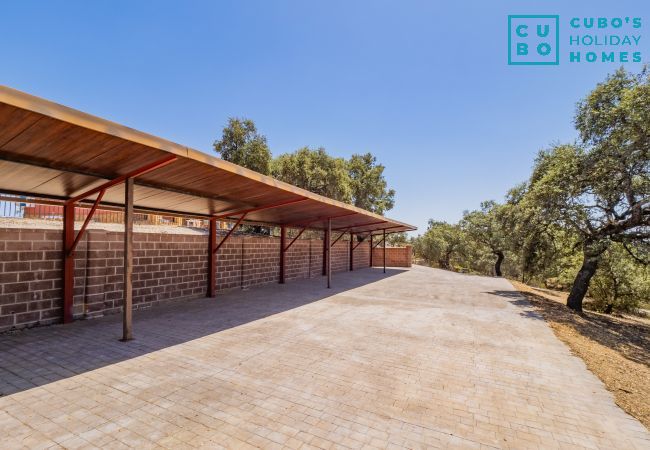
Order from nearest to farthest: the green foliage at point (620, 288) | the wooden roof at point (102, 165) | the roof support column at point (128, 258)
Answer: the wooden roof at point (102, 165) < the roof support column at point (128, 258) < the green foliage at point (620, 288)

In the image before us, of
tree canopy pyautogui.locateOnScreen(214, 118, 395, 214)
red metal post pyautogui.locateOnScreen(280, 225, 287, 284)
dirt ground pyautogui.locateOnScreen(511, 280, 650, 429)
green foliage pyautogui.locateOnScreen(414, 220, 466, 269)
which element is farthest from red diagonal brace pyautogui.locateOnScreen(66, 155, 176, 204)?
green foliage pyautogui.locateOnScreen(414, 220, 466, 269)

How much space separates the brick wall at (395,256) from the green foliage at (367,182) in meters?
4.46

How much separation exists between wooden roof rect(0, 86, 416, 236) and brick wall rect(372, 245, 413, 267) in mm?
16587

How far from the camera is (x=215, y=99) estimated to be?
47.1 ft

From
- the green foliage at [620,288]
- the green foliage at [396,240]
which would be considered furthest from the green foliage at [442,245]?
the green foliage at [620,288]

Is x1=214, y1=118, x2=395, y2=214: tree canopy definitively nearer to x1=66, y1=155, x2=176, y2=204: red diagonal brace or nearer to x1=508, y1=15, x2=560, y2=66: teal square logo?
x1=66, y1=155, x2=176, y2=204: red diagonal brace

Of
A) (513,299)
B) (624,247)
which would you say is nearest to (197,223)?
(513,299)

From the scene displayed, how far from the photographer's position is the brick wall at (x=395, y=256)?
23.5m

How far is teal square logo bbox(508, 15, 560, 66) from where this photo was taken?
8070 millimetres

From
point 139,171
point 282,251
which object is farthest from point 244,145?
point 139,171

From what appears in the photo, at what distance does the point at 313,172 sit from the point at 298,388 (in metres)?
18.2

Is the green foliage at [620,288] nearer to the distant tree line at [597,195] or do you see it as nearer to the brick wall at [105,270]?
the distant tree line at [597,195]

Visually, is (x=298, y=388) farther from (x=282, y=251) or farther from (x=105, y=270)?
(x=282, y=251)

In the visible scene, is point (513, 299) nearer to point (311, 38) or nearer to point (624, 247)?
point (624, 247)
